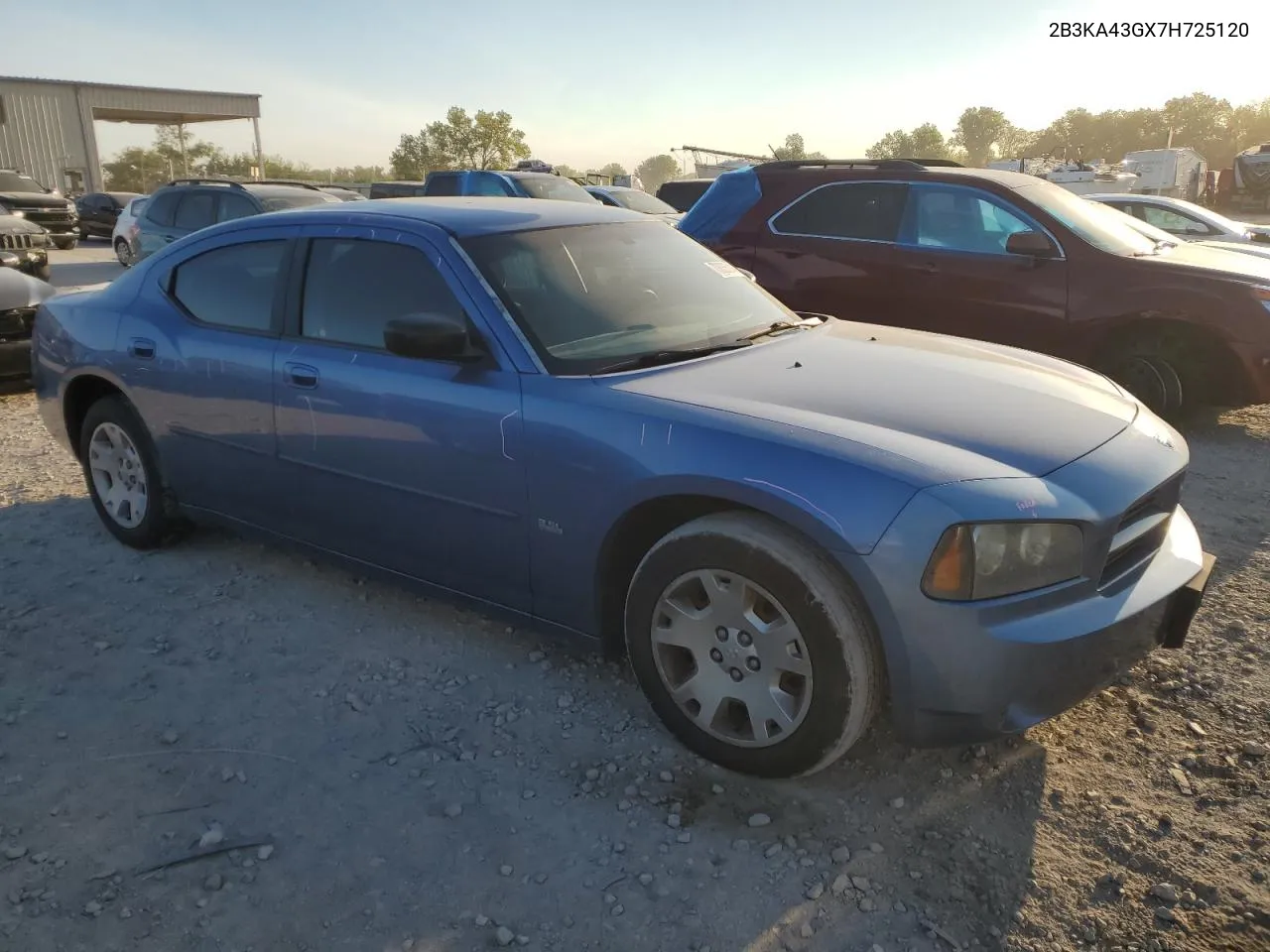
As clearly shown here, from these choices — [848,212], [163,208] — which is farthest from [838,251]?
[163,208]

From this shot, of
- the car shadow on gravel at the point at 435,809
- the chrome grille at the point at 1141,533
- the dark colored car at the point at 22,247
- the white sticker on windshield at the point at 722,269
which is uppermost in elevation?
the white sticker on windshield at the point at 722,269

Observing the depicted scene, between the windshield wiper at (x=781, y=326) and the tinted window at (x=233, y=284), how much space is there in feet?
6.36

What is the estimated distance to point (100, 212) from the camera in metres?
26.2

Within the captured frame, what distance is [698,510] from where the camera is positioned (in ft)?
9.06

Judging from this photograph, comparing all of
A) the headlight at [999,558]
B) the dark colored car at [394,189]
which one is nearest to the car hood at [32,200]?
the dark colored car at [394,189]

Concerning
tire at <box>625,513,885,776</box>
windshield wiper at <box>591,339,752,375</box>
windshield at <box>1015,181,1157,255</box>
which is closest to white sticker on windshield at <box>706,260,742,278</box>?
windshield wiper at <box>591,339,752,375</box>

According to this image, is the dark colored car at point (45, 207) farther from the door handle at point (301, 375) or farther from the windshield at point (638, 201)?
the door handle at point (301, 375)

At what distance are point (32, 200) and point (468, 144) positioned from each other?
117 feet

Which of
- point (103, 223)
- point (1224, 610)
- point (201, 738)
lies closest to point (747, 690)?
point (201, 738)

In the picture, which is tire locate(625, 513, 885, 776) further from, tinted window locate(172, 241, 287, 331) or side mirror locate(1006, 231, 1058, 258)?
side mirror locate(1006, 231, 1058, 258)

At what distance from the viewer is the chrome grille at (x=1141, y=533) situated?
257 centimetres

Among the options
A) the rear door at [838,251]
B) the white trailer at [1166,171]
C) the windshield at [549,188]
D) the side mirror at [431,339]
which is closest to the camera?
the side mirror at [431,339]

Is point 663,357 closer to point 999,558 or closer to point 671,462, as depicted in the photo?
point 671,462

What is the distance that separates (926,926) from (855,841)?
32cm
